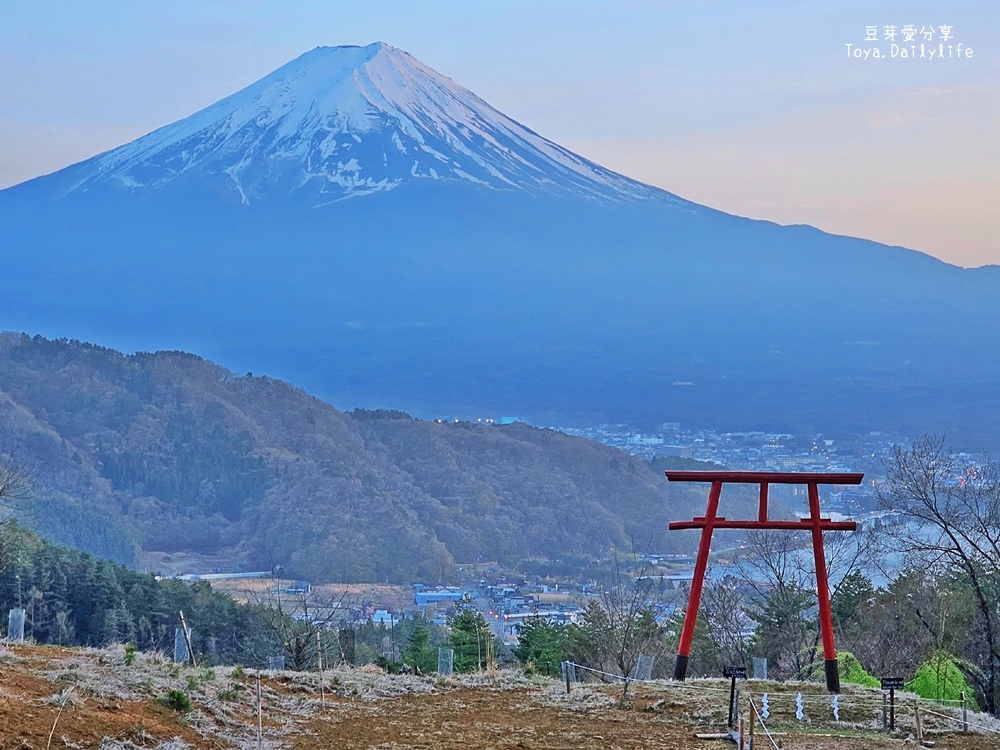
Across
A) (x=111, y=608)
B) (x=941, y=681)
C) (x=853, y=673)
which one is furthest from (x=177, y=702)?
(x=111, y=608)

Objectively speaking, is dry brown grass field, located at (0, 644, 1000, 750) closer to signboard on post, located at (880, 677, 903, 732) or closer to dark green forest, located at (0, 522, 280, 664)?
signboard on post, located at (880, 677, 903, 732)

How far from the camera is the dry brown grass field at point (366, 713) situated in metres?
8.52

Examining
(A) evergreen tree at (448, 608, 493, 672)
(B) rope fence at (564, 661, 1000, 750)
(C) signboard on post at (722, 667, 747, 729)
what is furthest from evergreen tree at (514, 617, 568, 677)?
(C) signboard on post at (722, 667, 747, 729)

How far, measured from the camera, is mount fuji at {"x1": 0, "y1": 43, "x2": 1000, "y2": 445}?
112 meters

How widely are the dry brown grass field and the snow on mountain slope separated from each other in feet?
367

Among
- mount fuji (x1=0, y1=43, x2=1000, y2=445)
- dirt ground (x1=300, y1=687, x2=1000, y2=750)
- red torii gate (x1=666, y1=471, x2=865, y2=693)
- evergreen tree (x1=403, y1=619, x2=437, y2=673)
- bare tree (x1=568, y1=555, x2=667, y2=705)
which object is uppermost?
mount fuji (x1=0, y1=43, x2=1000, y2=445)

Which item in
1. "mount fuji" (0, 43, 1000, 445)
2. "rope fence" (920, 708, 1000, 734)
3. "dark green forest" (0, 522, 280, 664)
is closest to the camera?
"rope fence" (920, 708, 1000, 734)

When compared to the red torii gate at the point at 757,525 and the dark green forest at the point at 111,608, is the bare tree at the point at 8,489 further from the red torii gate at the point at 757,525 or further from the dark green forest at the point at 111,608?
the red torii gate at the point at 757,525

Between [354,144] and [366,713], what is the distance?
119054 mm

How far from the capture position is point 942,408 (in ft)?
287

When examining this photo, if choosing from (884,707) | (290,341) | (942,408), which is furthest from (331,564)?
(290,341)

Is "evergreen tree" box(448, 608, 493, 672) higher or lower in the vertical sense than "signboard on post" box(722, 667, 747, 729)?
lower

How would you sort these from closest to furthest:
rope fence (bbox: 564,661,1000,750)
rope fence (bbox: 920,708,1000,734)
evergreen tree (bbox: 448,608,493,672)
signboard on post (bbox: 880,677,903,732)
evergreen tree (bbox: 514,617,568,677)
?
1. signboard on post (bbox: 880,677,903,732)
2. rope fence (bbox: 920,708,1000,734)
3. rope fence (bbox: 564,661,1000,750)
4. evergreen tree (bbox: 448,608,493,672)
5. evergreen tree (bbox: 514,617,568,677)

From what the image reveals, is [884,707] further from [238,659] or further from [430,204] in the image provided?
[430,204]
